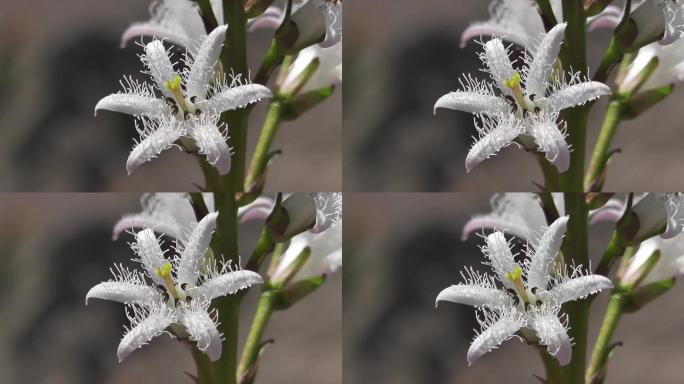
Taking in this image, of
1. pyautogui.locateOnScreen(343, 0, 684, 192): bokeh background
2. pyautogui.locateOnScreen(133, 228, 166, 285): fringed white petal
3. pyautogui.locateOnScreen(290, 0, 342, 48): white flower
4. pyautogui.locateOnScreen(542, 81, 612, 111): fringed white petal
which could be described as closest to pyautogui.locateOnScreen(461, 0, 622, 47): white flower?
pyautogui.locateOnScreen(343, 0, 684, 192): bokeh background

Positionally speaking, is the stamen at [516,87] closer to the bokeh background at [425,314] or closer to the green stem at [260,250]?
the bokeh background at [425,314]

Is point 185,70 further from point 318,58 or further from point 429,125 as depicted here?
point 429,125

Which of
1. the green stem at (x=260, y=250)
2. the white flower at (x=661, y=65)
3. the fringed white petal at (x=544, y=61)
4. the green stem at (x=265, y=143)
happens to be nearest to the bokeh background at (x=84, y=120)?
the green stem at (x=265, y=143)

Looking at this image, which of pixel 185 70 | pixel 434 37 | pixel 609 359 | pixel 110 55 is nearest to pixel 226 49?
pixel 185 70

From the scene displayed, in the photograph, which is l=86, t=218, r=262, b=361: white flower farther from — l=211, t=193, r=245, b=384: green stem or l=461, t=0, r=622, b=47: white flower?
l=461, t=0, r=622, b=47: white flower

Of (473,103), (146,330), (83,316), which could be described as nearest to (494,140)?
(473,103)
